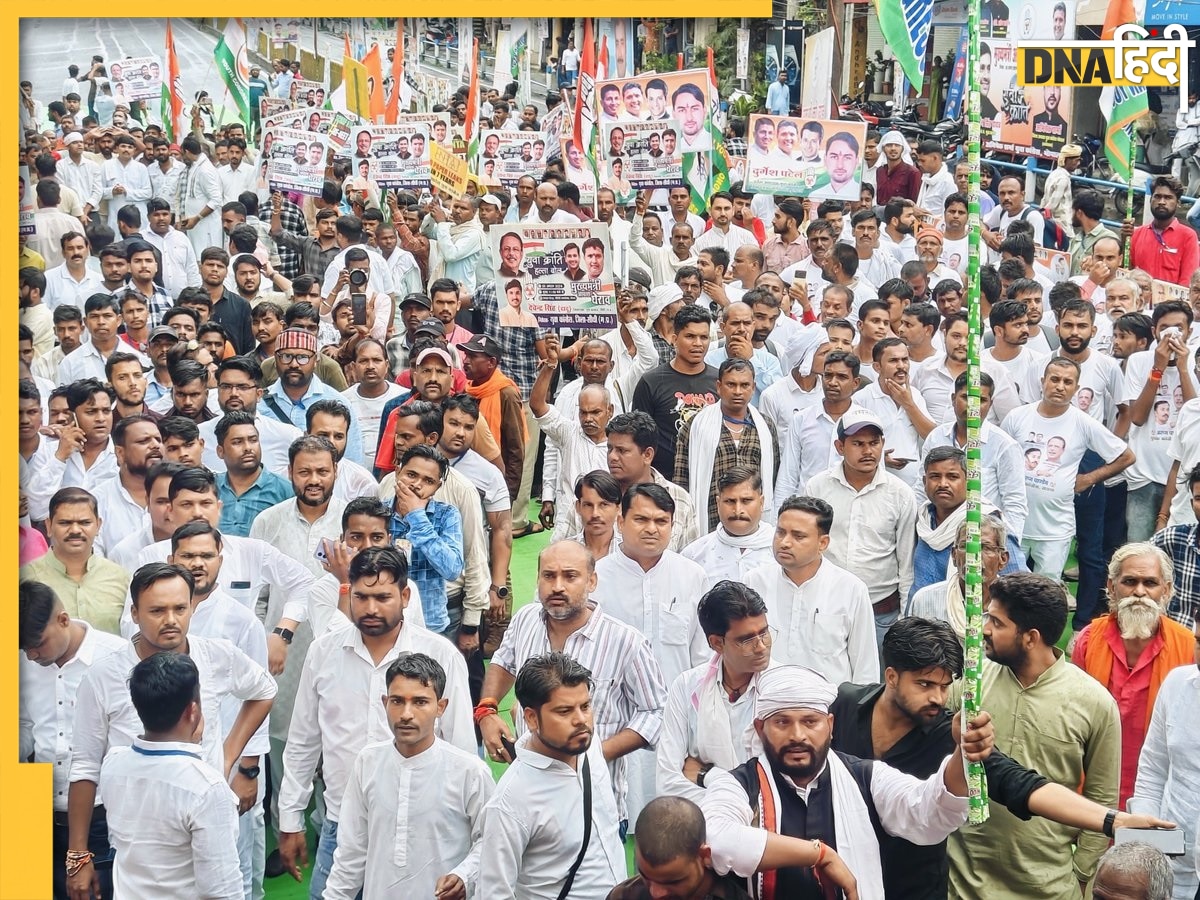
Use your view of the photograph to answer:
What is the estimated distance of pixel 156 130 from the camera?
1970 centimetres

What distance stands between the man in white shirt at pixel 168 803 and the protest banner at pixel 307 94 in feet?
56.2

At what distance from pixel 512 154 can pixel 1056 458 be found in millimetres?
10228

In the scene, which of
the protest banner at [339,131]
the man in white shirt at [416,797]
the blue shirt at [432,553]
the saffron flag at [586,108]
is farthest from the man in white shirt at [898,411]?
the protest banner at [339,131]

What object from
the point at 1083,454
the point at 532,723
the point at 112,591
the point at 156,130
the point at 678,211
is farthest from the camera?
the point at 156,130

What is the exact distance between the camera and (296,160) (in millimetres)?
14375

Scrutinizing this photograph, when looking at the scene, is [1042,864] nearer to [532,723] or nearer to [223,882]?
[532,723]

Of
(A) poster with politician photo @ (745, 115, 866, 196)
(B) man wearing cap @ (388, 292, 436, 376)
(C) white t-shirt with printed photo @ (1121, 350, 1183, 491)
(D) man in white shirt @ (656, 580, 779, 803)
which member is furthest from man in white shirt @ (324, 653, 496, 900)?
(A) poster with politician photo @ (745, 115, 866, 196)

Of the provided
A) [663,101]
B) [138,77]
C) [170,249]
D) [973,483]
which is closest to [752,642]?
[973,483]

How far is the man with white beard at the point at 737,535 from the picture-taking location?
20.6 feet

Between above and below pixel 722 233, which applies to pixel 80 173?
above

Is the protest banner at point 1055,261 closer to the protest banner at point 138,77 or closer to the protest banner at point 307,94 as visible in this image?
the protest banner at point 307,94

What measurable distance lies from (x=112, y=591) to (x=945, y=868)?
333cm

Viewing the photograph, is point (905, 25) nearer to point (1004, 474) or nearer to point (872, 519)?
point (1004, 474)

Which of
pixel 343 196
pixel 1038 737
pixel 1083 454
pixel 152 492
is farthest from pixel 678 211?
pixel 1038 737
